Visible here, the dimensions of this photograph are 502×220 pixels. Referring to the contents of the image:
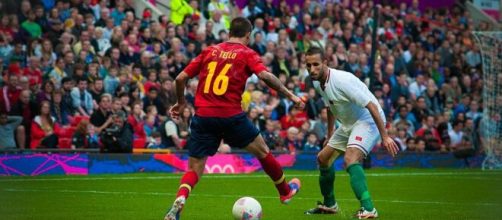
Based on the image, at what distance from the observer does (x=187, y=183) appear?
1121 centimetres

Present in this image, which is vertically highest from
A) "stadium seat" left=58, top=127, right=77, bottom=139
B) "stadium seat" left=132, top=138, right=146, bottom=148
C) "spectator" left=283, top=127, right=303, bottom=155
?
"stadium seat" left=58, top=127, right=77, bottom=139

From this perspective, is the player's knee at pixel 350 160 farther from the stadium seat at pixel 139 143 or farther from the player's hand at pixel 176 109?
the stadium seat at pixel 139 143

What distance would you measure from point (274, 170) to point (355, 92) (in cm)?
138

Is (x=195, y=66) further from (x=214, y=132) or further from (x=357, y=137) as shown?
(x=357, y=137)

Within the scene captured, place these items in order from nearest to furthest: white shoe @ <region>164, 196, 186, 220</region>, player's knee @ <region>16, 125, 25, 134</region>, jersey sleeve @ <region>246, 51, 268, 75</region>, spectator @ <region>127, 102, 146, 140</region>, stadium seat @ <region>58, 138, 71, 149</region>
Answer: white shoe @ <region>164, 196, 186, 220</region> < jersey sleeve @ <region>246, 51, 268, 75</region> < player's knee @ <region>16, 125, 25, 134</region> < stadium seat @ <region>58, 138, 71, 149</region> < spectator @ <region>127, 102, 146, 140</region>

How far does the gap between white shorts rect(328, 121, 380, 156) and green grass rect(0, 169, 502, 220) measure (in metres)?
0.84

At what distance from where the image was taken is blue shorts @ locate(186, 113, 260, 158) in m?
11.5

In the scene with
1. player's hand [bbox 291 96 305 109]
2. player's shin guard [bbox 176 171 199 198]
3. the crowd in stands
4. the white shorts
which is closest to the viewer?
player's shin guard [bbox 176 171 199 198]

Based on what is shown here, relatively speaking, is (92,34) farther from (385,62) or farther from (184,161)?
(385,62)

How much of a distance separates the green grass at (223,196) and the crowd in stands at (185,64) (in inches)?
78.2

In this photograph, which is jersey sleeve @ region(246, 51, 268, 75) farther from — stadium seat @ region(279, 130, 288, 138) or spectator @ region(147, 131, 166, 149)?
stadium seat @ region(279, 130, 288, 138)

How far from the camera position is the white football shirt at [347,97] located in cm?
1245

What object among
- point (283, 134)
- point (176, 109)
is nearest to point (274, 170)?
point (176, 109)

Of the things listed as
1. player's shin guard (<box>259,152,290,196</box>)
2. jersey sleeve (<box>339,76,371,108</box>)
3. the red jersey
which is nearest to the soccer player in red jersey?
the red jersey
